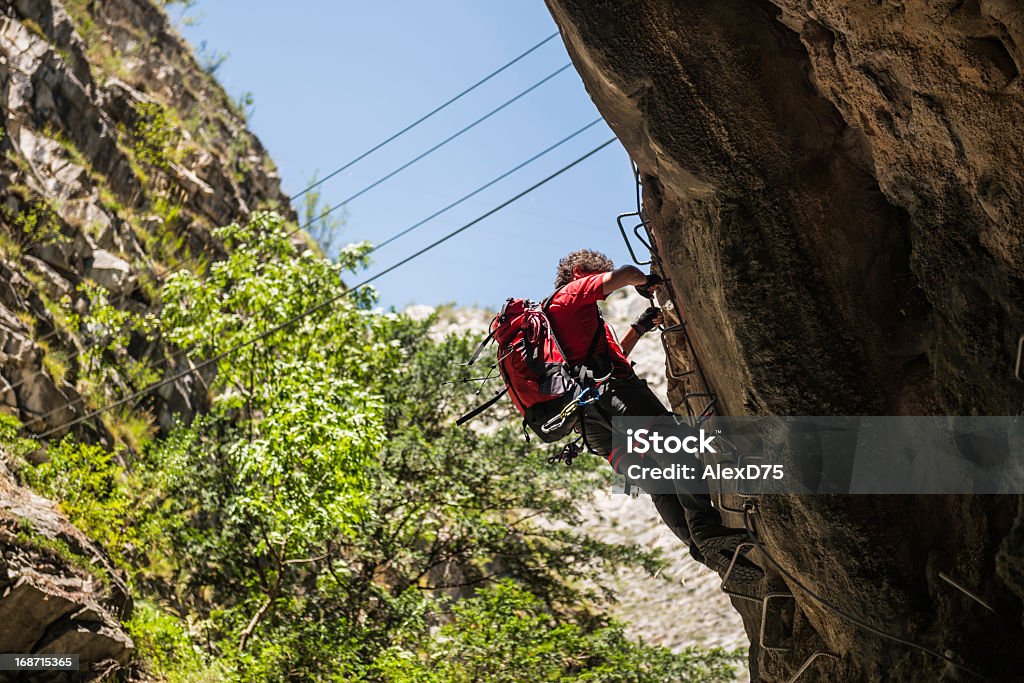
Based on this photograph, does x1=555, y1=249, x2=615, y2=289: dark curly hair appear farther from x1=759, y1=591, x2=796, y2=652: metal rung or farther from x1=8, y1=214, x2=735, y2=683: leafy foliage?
x1=8, y1=214, x2=735, y2=683: leafy foliage

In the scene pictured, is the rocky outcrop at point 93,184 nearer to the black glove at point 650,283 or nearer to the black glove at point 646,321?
the black glove at point 646,321

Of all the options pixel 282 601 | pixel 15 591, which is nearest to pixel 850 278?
pixel 15 591

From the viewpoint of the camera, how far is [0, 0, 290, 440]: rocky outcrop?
44.2ft

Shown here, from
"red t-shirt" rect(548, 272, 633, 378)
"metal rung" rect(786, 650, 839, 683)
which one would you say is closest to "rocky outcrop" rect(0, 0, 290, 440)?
"red t-shirt" rect(548, 272, 633, 378)

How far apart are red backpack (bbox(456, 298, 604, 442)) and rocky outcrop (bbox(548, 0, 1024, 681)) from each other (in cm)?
87

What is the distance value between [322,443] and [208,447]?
3132mm

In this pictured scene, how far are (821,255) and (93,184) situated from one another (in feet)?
53.9

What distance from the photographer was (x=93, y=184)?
17.8 m

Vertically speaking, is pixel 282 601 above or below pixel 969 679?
above

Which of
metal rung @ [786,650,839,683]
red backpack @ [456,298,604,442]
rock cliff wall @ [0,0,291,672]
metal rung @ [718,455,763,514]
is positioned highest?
rock cliff wall @ [0,0,291,672]

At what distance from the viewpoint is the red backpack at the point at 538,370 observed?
5.27 meters

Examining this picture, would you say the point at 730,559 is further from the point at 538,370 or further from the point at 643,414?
the point at 538,370

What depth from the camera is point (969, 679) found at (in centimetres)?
380

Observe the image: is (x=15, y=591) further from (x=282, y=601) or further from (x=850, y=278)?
(x=850, y=278)
